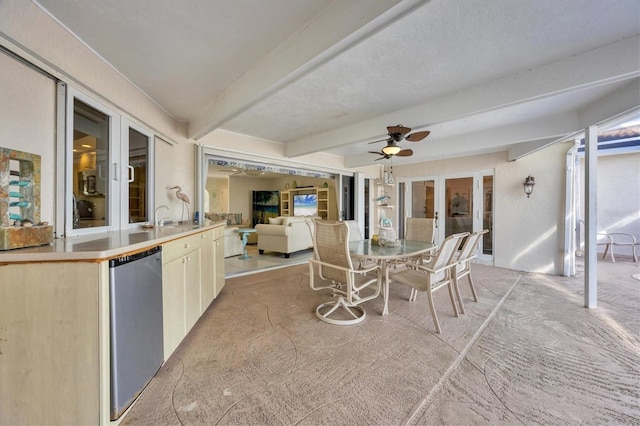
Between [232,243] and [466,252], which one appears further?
[232,243]

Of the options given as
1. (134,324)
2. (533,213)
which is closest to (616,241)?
(533,213)

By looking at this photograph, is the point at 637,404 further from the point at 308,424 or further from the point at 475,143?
the point at 475,143

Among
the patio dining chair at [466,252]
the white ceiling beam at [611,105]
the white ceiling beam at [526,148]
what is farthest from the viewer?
the white ceiling beam at [526,148]

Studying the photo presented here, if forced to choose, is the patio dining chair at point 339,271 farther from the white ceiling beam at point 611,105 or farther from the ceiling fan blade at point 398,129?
the white ceiling beam at point 611,105

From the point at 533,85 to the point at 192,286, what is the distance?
3.43 m

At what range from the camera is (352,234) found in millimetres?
3861

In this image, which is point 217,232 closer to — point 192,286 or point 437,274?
point 192,286

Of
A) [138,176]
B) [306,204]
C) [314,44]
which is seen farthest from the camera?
[306,204]

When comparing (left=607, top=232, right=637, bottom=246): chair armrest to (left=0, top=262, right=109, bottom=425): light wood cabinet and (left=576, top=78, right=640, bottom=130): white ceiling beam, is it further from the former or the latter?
(left=0, top=262, right=109, bottom=425): light wood cabinet

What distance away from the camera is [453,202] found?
18.2 feet

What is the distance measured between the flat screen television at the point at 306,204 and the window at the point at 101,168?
A: 5.54 metres

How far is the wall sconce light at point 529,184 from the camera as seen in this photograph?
14.5 feet

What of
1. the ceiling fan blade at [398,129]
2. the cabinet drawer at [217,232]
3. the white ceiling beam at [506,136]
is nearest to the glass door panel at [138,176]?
the cabinet drawer at [217,232]

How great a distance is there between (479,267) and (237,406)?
495 cm
